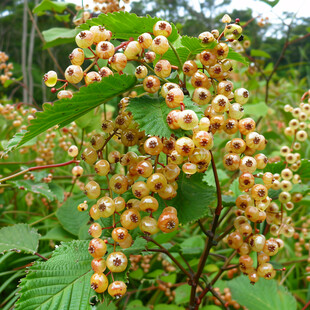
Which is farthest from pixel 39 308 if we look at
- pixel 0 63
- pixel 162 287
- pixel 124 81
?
pixel 0 63

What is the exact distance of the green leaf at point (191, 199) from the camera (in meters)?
0.58

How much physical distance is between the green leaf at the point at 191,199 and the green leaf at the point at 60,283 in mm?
198

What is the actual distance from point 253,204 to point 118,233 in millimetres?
279

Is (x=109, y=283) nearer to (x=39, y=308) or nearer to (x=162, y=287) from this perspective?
(x=39, y=308)

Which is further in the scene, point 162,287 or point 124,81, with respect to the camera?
point 162,287

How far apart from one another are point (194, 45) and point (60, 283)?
0.46m

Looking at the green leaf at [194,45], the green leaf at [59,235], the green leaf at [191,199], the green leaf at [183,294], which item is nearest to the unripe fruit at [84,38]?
the green leaf at [194,45]

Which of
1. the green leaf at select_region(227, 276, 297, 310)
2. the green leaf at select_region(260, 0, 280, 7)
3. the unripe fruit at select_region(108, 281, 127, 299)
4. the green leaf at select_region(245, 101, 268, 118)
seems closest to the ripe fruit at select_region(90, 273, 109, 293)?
the unripe fruit at select_region(108, 281, 127, 299)

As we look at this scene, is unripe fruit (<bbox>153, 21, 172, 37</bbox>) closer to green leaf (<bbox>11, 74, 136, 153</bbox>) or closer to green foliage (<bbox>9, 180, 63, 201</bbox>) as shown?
green leaf (<bbox>11, 74, 136, 153</bbox>)

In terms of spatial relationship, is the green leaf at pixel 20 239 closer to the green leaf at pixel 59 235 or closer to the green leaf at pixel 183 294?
the green leaf at pixel 59 235

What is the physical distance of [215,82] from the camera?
52cm

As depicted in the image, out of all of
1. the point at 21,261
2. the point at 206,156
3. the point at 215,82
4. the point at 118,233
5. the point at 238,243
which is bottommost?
the point at 21,261

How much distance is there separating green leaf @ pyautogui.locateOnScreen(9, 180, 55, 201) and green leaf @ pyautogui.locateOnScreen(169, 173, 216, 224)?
51cm

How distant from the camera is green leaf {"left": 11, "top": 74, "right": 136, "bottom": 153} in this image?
1.34ft
